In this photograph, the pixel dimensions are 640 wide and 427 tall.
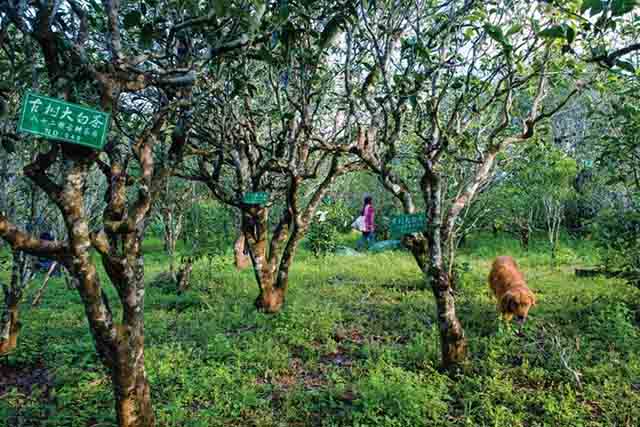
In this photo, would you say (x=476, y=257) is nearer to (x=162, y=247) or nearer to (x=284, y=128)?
(x=284, y=128)

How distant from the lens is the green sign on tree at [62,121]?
2203mm

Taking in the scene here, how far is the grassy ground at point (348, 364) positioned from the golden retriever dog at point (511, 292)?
23cm

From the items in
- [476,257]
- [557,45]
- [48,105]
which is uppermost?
[557,45]

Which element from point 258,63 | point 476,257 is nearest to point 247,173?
point 258,63

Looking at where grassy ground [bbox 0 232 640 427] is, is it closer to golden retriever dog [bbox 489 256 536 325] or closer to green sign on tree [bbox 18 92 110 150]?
golden retriever dog [bbox 489 256 536 325]

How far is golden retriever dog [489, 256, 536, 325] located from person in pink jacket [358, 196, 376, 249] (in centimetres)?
774

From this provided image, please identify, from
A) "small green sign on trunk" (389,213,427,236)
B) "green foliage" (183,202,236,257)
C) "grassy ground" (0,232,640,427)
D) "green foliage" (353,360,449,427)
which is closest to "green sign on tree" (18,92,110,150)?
"grassy ground" (0,232,640,427)

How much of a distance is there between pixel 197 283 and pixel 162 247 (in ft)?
25.1

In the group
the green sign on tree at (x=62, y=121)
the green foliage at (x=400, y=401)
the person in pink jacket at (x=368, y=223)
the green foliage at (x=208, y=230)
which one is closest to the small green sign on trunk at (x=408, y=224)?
the green foliage at (x=400, y=401)

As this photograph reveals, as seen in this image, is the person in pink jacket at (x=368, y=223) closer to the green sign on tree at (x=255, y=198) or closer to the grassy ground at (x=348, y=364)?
the grassy ground at (x=348, y=364)

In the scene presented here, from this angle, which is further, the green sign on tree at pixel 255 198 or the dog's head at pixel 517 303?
the green sign on tree at pixel 255 198

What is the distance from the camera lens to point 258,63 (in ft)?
24.1

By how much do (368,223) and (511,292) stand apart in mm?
9382

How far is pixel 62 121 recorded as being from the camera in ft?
7.61
